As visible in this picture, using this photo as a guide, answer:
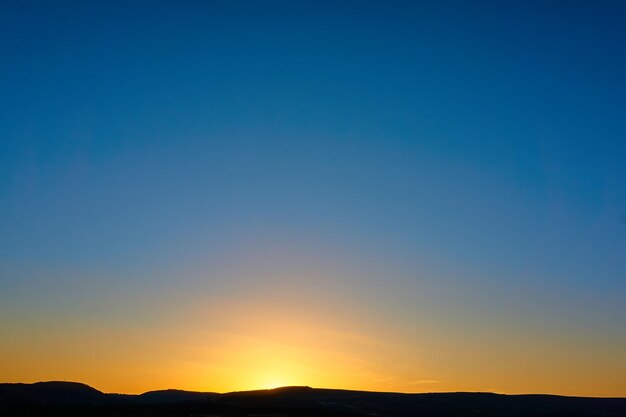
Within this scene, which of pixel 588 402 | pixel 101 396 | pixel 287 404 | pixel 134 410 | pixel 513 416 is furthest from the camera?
pixel 588 402

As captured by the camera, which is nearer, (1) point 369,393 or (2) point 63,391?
(2) point 63,391


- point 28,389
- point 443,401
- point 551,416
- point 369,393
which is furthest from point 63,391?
point 551,416

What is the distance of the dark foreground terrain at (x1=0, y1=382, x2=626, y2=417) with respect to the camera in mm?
75162

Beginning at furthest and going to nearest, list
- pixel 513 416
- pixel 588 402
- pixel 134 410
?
pixel 588 402 → pixel 513 416 → pixel 134 410

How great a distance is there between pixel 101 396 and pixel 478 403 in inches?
3090

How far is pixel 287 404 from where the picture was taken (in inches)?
3868

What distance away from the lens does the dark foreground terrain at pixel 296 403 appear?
7516 centimetres

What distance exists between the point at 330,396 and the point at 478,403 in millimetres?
32168

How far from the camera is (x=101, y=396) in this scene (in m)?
117

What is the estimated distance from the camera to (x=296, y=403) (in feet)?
333

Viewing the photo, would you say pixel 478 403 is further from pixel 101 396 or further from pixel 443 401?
pixel 101 396

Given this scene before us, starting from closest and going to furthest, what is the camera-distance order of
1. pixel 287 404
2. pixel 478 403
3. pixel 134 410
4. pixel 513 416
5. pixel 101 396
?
pixel 134 410, pixel 287 404, pixel 513 416, pixel 101 396, pixel 478 403

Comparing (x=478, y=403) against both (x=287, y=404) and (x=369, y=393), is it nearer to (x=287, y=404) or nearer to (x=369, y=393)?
(x=369, y=393)

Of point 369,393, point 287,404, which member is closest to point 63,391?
point 287,404
